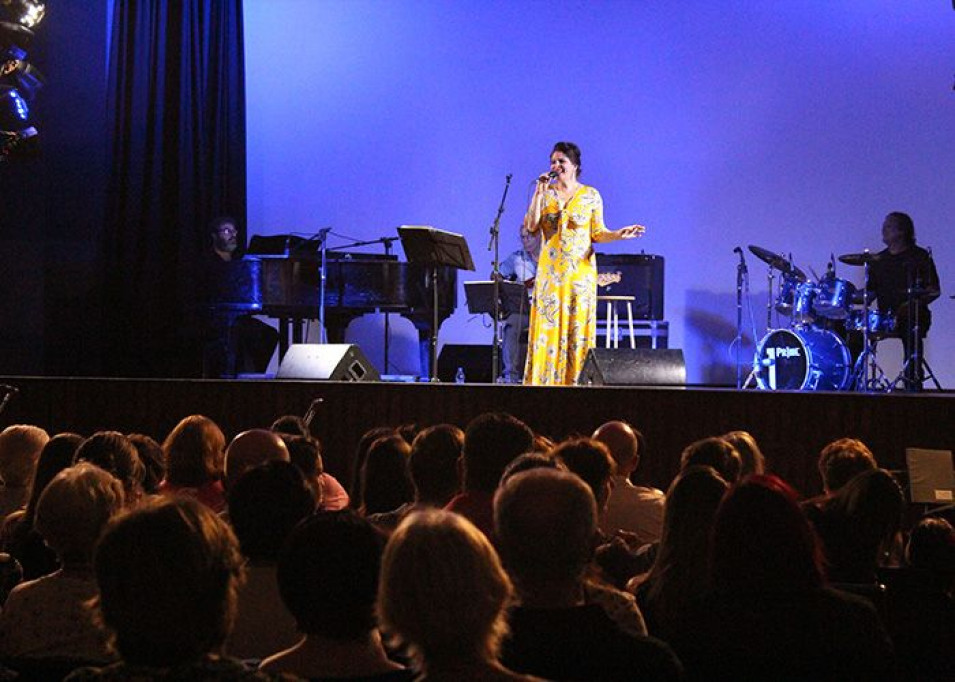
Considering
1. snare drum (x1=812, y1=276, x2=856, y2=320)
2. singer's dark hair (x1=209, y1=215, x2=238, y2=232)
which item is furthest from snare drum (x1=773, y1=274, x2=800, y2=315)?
singer's dark hair (x1=209, y1=215, x2=238, y2=232)

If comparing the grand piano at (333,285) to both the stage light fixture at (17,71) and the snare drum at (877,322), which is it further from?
the snare drum at (877,322)

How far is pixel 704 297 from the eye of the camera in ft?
35.7

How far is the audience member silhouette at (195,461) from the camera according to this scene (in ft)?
12.0

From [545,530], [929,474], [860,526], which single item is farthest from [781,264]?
[545,530]

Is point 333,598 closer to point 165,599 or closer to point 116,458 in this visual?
point 165,599

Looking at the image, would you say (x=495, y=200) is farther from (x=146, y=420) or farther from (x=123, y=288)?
(x=146, y=420)

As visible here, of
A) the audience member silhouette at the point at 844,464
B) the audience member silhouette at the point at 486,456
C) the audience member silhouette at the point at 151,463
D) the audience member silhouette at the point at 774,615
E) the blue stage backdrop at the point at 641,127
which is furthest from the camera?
the blue stage backdrop at the point at 641,127

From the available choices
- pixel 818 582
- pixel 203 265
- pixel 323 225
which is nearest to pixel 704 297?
pixel 323 225

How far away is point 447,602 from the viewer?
1.54m

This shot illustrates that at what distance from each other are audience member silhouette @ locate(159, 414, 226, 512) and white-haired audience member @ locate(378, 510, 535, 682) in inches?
84.8

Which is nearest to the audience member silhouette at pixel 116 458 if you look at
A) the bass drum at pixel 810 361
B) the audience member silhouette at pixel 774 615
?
the audience member silhouette at pixel 774 615

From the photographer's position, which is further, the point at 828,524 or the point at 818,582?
the point at 828,524

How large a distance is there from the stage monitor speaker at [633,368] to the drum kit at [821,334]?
80.9 inches

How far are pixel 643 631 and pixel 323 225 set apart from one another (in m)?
9.54
